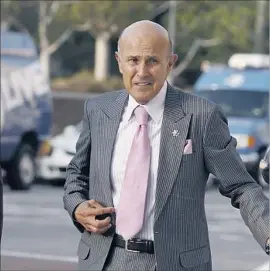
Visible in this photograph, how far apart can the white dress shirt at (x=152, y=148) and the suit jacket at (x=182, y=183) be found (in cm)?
3

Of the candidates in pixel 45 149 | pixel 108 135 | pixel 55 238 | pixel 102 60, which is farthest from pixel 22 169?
pixel 102 60

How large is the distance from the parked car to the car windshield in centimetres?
304

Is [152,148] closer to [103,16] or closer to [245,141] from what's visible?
[245,141]

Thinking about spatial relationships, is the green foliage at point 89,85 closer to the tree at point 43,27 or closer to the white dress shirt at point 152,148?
the tree at point 43,27

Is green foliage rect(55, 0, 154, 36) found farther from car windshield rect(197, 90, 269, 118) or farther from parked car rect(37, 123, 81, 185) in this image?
parked car rect(37, 123, 81, 185)

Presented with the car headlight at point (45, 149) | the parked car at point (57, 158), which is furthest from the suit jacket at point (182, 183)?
the car headlight at point (45, 149)

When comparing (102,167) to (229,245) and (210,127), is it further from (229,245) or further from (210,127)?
(229,245)

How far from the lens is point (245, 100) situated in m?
19.6

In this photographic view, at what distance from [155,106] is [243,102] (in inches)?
614

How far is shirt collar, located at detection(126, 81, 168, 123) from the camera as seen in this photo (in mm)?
4097

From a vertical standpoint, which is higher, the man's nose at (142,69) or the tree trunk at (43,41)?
the man's nose at (142,69)

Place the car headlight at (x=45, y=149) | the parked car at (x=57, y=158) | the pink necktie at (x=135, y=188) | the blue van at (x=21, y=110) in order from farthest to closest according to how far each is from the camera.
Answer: the car headlight at (x=45, y=149), the parked car at (x=57, y=158), the blue van at (x=21, y=110), the pink necktie at (x=135, y=188)

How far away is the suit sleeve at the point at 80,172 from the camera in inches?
165

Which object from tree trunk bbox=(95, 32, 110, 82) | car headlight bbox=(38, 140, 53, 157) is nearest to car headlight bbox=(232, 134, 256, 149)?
car headlight bbox=(38, 140, 53, 157)
